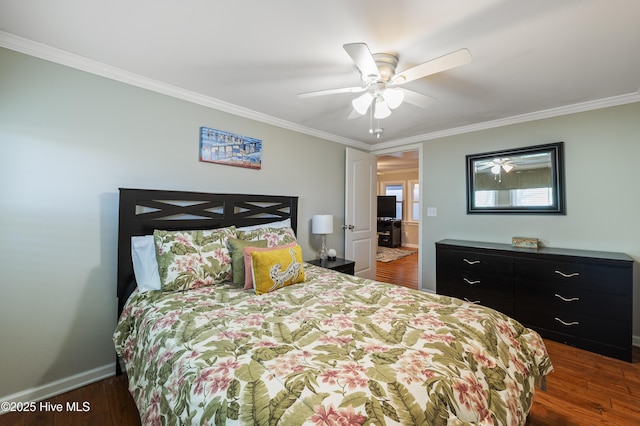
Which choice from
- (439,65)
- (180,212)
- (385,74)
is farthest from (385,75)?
(180,212)

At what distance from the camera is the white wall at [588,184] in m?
2.43

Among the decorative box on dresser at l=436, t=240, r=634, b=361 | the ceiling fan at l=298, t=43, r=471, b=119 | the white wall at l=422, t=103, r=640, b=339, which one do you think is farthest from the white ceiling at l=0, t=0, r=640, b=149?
the decorative box on dresser at l=436, t=240, r=634, b=361

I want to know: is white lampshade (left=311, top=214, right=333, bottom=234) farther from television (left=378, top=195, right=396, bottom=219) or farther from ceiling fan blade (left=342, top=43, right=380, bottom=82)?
television (left=378, top=195, right=396, bottom=219)

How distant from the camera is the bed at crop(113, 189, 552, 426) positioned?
31.4 inches

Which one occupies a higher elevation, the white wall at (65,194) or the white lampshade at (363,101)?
the white lampshade at (363,101)

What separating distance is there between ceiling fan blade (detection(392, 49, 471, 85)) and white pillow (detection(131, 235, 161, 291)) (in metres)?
2.10

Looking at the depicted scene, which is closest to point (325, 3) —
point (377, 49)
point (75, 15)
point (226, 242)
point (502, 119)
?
point (377, 49)

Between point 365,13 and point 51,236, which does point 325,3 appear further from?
point 51,236

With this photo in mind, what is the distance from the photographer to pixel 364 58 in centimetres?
144

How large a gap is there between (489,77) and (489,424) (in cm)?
229

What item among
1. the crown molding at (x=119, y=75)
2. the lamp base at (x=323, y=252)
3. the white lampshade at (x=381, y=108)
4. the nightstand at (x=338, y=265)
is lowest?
the nightstand at (x=338, y=265)

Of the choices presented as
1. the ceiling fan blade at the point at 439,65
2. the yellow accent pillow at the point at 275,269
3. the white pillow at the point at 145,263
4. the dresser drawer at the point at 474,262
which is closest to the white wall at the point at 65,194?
the white pillow at the point at 145,263

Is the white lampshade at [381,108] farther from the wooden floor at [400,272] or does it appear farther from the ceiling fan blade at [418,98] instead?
the wooden floor at [400,272]

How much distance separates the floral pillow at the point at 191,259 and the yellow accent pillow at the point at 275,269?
1.10 feet
